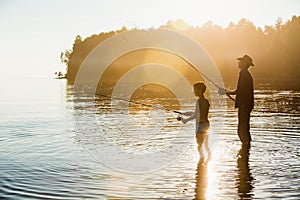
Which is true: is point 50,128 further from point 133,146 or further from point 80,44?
point 80,44

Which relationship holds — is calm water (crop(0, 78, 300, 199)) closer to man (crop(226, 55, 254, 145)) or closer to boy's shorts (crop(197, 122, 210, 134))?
boy's shorts (crop(197, 122, 210, 134))

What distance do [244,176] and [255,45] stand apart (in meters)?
123

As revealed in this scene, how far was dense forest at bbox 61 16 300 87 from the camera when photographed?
115 metres

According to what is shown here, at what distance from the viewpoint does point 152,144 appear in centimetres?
1460

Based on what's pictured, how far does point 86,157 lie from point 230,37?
131145 mm

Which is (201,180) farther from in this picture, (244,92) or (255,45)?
(255,45)

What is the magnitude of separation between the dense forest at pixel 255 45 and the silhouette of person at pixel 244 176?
89119 millimetres

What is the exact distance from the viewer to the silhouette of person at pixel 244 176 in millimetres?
8705

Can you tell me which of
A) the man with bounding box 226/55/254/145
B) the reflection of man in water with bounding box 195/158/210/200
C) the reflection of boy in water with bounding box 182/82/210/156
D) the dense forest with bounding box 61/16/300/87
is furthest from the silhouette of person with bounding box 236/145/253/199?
the dense forest with bounding box 61/16/300/87

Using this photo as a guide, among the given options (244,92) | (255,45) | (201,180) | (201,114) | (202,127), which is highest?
(255,45)

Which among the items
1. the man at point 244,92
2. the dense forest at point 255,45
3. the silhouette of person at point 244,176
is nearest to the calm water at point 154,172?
the silhouette of person at point 244,176

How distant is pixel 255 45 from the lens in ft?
422

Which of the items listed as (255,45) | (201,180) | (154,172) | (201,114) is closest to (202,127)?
(201,114)

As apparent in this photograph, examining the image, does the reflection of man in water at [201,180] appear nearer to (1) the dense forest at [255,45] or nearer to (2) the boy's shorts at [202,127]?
(2) the boy's shorts at [202,127]
